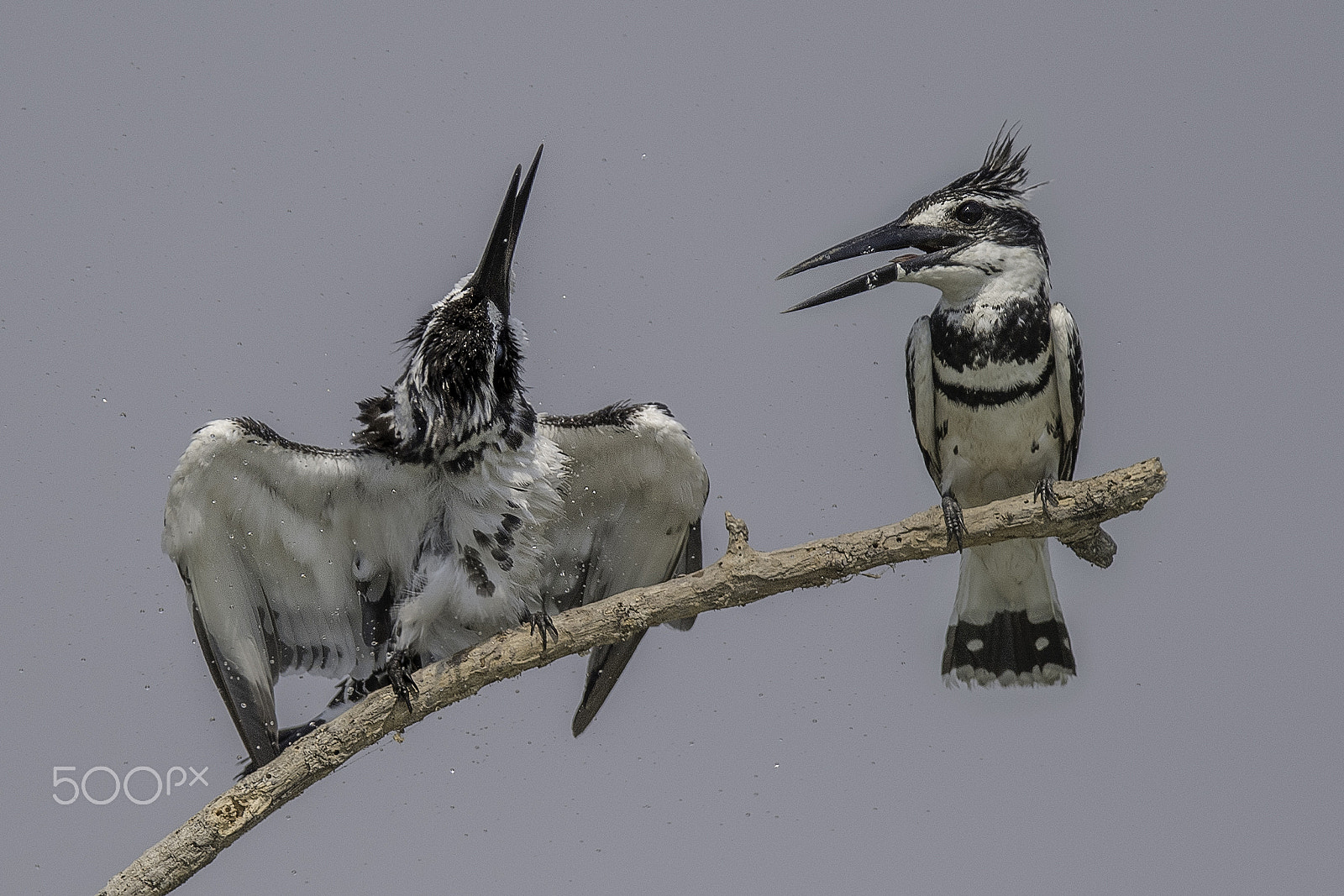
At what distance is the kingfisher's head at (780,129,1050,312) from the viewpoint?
3.66 meters

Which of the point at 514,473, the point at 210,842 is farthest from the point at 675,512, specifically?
the point at 210,842

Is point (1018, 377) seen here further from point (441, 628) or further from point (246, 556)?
point (246, 556)

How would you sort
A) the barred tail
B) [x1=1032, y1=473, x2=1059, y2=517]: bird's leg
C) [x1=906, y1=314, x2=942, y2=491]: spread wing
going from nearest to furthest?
[x1=1032, y1=473, x2=1059, y2=517]: bird's leg < [x1=906, y1=314, x2=942, y2=491]: spread wing < the barred tail

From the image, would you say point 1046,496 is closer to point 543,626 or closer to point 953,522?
point 953,522

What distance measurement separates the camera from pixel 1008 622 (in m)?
4.08

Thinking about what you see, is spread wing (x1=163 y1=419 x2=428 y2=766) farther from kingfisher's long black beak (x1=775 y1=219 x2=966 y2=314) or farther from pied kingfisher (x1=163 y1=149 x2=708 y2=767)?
kingfisher's long black beak (x1=775 y1=219 x2=966 y2=314)

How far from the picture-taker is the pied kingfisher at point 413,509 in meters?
3.51

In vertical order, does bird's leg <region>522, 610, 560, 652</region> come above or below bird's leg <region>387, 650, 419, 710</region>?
above

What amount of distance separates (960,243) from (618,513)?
158 centimetres

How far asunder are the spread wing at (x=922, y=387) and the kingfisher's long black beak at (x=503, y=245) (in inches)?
58.7

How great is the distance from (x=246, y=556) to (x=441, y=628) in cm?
72

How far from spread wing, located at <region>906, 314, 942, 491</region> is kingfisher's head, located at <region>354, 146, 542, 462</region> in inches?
55.5

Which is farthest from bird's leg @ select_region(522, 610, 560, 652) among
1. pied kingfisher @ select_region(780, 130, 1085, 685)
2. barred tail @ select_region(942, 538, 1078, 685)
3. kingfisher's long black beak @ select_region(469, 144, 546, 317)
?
barred tail @ select_region(942, 538, 1078, 685)

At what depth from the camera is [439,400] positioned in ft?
11.5
